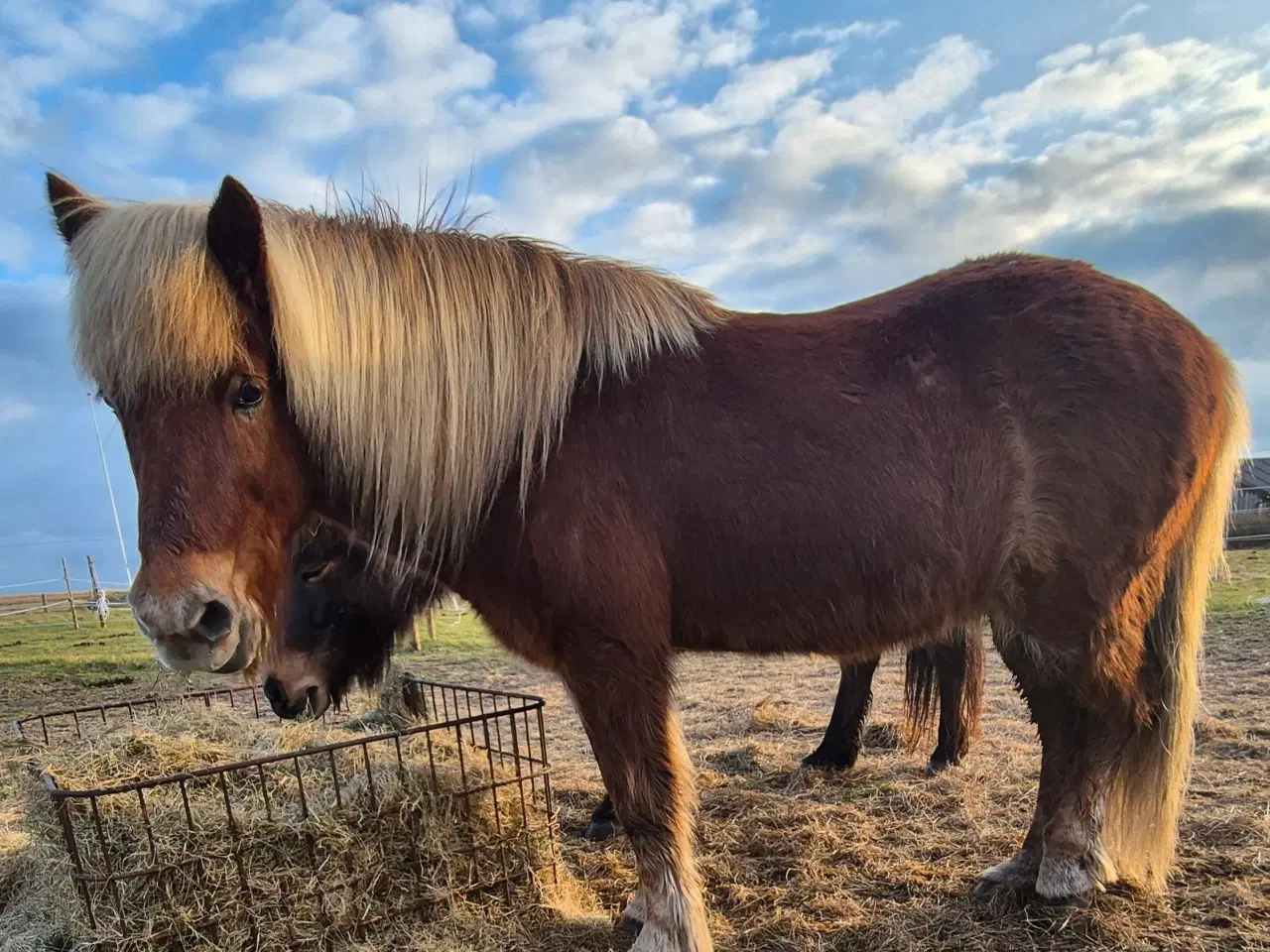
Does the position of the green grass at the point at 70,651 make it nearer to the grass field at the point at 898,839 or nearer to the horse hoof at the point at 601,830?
the grass field at the point at 898,839

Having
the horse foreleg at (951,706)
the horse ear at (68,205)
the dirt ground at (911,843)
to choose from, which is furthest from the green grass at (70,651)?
the horse foreleg at (951,706)

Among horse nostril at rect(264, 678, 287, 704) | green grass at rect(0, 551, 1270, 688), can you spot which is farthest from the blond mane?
green grass at rect(0, 551, 1270, 688)

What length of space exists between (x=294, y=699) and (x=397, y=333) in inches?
77.5

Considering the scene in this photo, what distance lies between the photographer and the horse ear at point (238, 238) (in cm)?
193

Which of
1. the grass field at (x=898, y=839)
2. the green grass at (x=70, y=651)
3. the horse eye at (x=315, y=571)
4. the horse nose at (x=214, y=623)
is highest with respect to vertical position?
the horse eye at (x=315, y=571)

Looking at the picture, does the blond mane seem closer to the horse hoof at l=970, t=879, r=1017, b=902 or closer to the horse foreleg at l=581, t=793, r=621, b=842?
the horse foreleg at l=581, t=793, r=621, b=842

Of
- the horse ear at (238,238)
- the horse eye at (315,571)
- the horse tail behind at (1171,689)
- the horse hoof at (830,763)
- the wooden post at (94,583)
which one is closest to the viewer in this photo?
the horse ear at (238,238)

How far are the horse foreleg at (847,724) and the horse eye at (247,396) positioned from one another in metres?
3.35

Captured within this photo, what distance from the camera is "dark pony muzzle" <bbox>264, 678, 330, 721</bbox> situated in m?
3.36

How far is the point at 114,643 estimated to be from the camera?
12.5 m

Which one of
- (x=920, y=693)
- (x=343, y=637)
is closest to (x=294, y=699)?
(x=343, y=637)

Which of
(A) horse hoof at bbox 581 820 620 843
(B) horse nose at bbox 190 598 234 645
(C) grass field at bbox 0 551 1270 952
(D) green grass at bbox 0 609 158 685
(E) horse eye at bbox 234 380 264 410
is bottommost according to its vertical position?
(C) grass field at bbox 0 551 1270 952

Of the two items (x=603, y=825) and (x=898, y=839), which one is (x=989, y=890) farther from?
(x=603, y=825)

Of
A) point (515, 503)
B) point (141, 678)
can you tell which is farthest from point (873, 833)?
point (141, 678)
